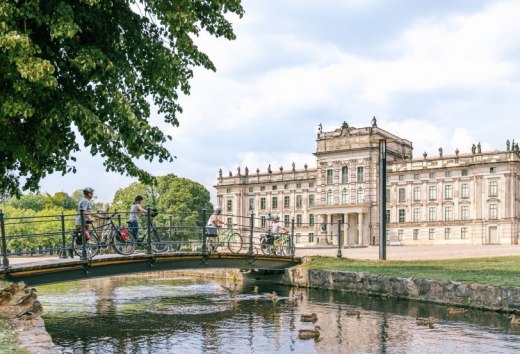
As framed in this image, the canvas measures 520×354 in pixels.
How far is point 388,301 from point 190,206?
Answer: 6922cm

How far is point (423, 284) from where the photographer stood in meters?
18.8

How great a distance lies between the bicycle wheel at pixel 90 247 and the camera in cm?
1547

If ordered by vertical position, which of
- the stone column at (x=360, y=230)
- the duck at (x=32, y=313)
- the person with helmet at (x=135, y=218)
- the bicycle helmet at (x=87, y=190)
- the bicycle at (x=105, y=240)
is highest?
the bicycle helmet at (x=87, y=190)

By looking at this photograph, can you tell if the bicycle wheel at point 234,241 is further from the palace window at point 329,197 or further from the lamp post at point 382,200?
the palace window at point 329,197

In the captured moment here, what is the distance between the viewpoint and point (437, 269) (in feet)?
72.9

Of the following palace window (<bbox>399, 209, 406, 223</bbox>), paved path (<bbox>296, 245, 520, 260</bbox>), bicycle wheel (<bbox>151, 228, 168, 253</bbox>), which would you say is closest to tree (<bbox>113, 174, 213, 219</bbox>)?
palace window (<bbox>399, 209, 406, 223</bbox>)

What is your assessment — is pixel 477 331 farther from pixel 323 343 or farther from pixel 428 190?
pixel 428 190

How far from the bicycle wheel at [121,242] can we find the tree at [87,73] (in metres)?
4.14

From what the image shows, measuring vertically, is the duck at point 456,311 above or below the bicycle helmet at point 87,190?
below

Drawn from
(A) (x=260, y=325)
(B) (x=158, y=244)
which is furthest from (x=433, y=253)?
(A) (x=260, y=325)

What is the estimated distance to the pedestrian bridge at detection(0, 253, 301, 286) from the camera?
47.6ft

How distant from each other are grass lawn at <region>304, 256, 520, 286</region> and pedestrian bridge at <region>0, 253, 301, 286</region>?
4.71 m

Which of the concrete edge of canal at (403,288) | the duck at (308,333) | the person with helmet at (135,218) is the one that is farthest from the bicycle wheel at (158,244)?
the concrete edge of canal at (403,288)

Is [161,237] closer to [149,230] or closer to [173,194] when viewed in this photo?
[149,230]
